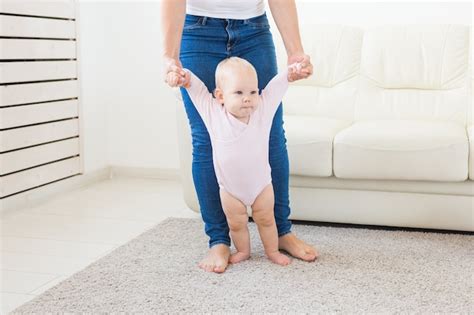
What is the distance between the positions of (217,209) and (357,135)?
0.62 meters

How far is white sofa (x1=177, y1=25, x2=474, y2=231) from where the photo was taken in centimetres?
230

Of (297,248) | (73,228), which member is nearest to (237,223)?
(297,248)

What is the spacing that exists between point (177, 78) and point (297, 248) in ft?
2.19

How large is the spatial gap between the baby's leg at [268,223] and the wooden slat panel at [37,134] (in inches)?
50.7

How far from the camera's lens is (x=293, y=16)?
80.4 inches

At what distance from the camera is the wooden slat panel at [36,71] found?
2.75 meters

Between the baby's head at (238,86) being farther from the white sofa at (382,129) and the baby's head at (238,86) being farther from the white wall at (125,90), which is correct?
the white wall at (125,90)

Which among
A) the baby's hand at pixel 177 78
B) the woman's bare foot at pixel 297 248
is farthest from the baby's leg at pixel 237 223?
the baby's hand at pixel 177 78

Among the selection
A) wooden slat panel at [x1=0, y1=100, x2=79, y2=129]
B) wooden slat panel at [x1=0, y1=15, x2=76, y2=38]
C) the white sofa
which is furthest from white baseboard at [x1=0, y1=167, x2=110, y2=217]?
the white sofa

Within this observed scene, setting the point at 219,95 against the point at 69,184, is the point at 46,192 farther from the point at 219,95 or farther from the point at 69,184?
the point at 219,95

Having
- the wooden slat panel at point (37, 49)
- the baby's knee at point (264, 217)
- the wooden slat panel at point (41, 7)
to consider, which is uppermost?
the wooden slat panel at point (41, 7)

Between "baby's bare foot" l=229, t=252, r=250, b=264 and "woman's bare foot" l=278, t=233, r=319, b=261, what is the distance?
0.12 m

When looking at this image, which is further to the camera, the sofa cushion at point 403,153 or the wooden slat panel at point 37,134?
the wooden slat panel at point 37,134

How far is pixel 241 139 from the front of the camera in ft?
6.30
